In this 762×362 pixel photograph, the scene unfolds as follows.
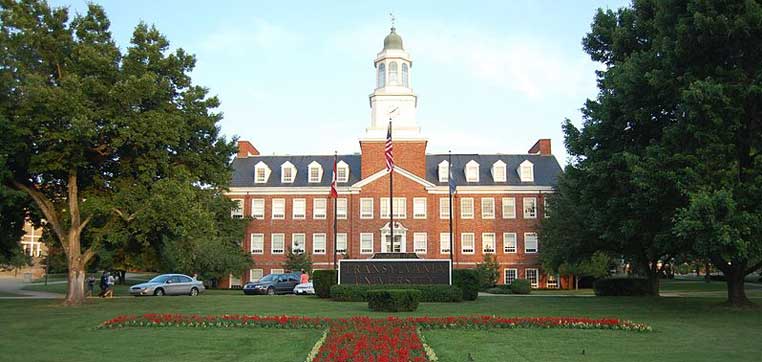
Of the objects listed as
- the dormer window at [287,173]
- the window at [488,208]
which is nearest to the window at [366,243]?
the dormer window at [287,173]

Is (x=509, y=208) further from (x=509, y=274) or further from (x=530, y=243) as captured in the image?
(x=509, y=274)

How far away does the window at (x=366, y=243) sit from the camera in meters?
59.1

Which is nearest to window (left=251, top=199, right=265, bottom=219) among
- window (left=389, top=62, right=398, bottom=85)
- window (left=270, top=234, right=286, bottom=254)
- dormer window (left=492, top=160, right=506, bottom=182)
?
window (left=270, top=234, right=286, bottom=254)

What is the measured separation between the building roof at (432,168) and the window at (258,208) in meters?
1.54

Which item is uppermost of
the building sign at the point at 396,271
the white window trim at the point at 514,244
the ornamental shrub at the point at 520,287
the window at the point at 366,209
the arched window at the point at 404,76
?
the arched window at the point at 404,76

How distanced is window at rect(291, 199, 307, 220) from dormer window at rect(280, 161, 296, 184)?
7.74ft

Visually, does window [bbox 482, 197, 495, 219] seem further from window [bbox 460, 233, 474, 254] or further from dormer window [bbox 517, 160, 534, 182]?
dormer window [bbox 517, 160, 534, 182]

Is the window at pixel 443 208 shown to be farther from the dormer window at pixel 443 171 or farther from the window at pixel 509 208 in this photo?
the window at pixel 509 208

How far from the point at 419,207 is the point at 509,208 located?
8336mm

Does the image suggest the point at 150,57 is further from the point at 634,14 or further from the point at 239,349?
the point at 634,14

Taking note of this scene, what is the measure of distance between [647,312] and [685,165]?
598 centimetres

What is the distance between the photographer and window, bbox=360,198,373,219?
59.1 meters

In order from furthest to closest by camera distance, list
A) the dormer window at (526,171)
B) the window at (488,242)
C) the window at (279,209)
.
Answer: the dormer window at (526,171) → the window at (279,209) → the window at (488,242)

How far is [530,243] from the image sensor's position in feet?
197
